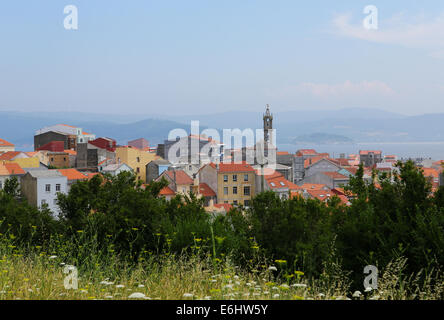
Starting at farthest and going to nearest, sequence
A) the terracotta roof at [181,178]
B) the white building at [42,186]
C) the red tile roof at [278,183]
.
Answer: the red tile roof at [278,183], the terracotta roof at [181,178], the white building at [42,186]

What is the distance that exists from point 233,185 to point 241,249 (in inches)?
1352

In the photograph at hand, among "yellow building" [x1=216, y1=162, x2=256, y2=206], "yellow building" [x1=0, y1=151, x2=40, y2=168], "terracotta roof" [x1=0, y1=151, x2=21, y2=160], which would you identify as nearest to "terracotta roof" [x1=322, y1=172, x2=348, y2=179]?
"yellow building" [x1=216, y1=162, x2=256, y2=206]

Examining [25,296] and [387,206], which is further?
[387,206]

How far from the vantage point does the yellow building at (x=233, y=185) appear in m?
40.5

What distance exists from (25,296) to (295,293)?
228cm

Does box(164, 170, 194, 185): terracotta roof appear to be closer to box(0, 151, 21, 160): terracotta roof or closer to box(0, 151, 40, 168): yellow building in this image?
box(0, 151, 40, 168): yellow building

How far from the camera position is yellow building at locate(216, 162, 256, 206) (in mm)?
40469

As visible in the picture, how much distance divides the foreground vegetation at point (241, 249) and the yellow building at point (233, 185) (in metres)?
30.9

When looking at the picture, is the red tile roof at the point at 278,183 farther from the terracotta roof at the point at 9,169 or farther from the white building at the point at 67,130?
the white building at the point at 67,130

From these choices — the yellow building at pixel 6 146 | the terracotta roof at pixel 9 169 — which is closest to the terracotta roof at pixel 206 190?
the terracotta roof at pixel 9 169

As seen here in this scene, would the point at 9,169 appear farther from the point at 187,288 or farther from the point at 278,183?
the point at 187,288
